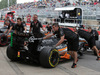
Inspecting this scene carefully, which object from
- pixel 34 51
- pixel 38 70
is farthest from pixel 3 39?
pixel 38 70

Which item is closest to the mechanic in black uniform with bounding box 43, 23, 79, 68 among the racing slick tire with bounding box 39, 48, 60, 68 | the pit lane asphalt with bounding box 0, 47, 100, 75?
the racing slick tire with bounding box 39, 48, 60, 68

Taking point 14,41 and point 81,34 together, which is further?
point 81,34

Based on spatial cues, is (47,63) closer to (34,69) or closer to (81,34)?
(34,69)

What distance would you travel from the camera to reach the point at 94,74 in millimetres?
5312

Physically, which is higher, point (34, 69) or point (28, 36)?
point (28, 36)

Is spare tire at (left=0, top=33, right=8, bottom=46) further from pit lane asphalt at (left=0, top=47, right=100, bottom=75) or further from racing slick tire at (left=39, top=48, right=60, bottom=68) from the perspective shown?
racing slick tire at (left=39, top=48, right=60, bottom=68)

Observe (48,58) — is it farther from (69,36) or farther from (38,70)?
(69,36)

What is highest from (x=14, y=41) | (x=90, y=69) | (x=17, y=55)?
(x=14, y=41)

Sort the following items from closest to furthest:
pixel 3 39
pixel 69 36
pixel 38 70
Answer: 1. pixel 38 70
2. pixel 69 36
3. pixel 3 39

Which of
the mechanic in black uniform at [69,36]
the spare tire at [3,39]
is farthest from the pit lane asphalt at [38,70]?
the spare tire at [3,39]

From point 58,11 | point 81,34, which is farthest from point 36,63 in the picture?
point 58,11

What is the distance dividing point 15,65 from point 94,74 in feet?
8.52

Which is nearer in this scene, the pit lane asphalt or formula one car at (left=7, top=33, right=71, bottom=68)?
the pit lane asphalt

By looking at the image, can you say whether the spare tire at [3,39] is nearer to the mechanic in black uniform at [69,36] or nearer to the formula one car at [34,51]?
the formula one car at [34,51]
